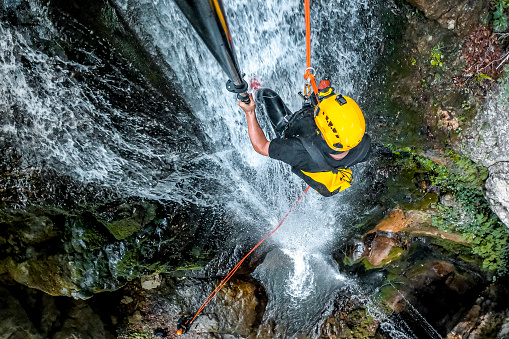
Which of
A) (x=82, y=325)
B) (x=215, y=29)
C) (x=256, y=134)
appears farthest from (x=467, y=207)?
(x=82, y=325)

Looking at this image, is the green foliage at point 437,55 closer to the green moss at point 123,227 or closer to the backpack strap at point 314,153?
the backpack strap at point 314,153

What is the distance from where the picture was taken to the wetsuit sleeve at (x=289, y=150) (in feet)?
9.91

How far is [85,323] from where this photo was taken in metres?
4.97

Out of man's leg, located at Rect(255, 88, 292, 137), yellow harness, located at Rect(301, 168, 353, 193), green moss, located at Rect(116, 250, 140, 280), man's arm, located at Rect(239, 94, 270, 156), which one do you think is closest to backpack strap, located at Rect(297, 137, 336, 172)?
yellow harness, located at Rect(301, 168, 353, 193)

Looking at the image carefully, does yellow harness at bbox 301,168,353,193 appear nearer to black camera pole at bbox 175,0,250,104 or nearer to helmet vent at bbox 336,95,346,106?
helmet vent at bbox 336,95,346,106

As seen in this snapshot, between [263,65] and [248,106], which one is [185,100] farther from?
[263,65]

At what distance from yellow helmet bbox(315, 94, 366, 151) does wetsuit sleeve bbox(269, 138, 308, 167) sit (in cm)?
38

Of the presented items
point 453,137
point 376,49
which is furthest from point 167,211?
point 453,137

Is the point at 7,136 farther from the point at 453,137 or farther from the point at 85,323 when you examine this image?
the point at 453,137

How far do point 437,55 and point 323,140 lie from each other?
2.41 metres

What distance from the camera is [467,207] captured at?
16.7ft

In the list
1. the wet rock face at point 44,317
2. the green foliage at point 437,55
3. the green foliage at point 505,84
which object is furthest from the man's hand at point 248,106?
the wet rock face at point 44,317

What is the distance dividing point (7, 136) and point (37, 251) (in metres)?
1.65

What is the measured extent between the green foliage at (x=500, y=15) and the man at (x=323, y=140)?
239 centimetres
